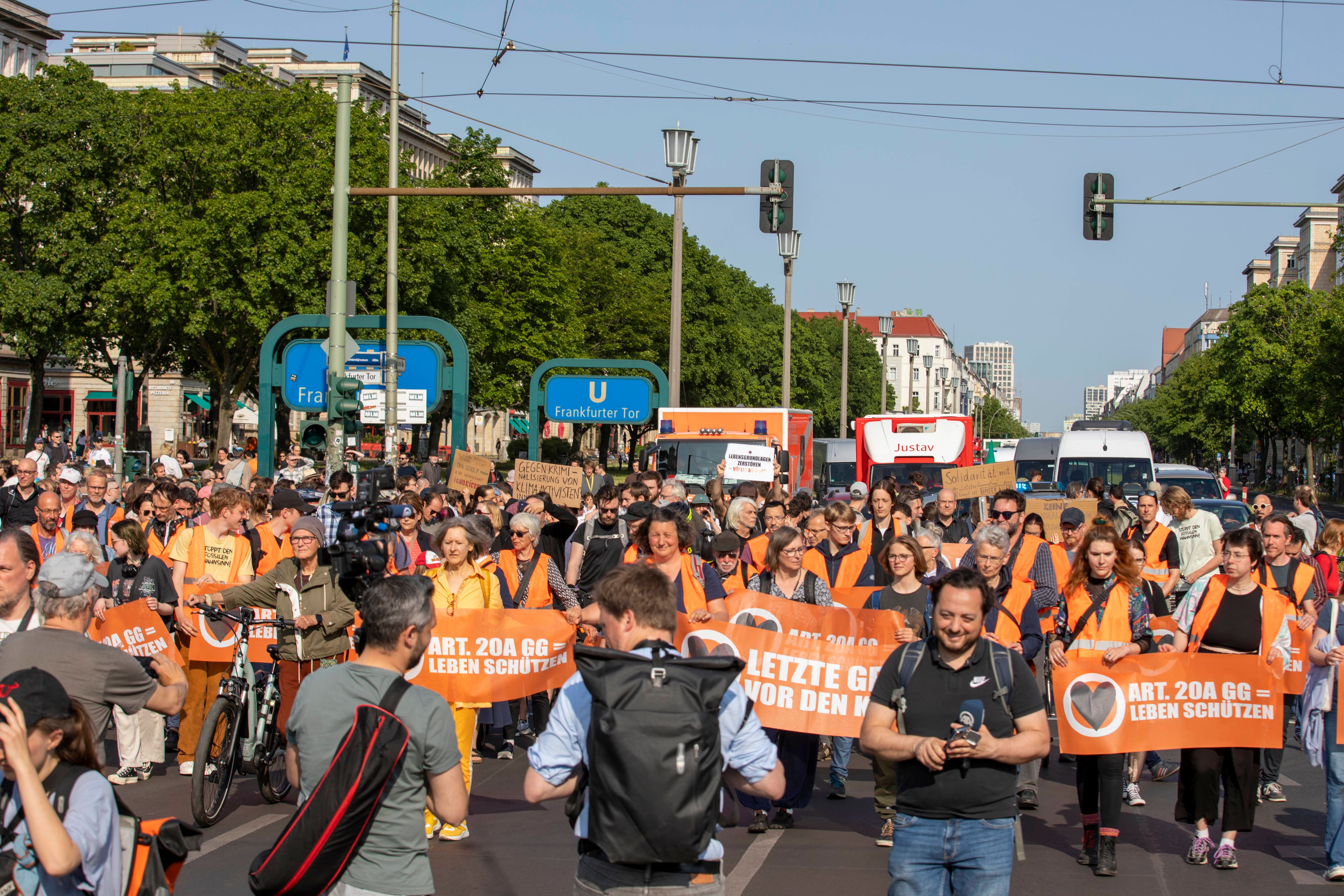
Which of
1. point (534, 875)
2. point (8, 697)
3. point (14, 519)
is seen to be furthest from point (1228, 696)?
point (14, 519)

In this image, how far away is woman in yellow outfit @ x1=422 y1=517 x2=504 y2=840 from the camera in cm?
782

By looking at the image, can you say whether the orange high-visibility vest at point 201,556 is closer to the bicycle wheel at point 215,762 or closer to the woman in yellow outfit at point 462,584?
the bicycle wheel at point 215,762

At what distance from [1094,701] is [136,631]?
5.68 metres

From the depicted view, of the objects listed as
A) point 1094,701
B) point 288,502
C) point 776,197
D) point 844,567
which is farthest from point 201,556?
point 776,197

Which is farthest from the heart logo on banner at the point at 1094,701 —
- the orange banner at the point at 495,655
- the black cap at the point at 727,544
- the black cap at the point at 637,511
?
the black cap at the point at 637,511

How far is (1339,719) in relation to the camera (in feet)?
22.0

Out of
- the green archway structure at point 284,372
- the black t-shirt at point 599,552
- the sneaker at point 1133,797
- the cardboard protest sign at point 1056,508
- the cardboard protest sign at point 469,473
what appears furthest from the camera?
the green archway structure at point 284,372

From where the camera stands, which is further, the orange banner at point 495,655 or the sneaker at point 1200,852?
the orange banner at point 495,655

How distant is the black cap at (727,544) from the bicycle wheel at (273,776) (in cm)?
289

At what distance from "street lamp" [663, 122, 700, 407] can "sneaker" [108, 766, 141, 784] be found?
1875 centimetres

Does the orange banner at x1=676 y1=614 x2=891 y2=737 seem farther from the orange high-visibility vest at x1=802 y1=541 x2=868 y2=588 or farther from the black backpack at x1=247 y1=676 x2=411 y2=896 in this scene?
the black backpack at x1=247 y1=676 x2=411 y2=896

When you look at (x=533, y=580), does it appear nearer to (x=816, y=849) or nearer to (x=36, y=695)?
(x=816, y=849)

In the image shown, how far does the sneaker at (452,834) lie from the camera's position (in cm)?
741

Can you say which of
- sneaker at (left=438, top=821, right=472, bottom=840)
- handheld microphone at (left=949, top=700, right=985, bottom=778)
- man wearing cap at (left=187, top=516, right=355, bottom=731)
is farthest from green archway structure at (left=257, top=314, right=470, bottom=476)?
handheld microphone at (left=949, top=700, right=985, bottom=778)
